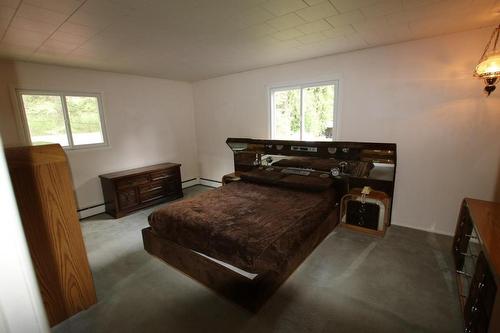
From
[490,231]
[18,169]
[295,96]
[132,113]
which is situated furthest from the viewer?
[132,113]

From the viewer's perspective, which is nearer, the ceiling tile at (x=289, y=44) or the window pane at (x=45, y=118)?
the ceiling tile at (x=289, y=44)

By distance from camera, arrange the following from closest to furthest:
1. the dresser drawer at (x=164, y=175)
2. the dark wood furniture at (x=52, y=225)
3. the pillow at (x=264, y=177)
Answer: the dark wood furniture at (x=52, y=225)
the pillow at (x=264, y=177)
the dresser drawer at (x=164, y=175)

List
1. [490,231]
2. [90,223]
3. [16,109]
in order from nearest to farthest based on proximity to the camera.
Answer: [490,231] < [16,109] < [90,223]

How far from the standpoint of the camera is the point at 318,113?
3.89 metres

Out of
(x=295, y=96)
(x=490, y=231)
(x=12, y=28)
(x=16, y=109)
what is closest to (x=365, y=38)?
(x=295, y=96)

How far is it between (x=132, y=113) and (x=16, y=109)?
5.41 feet

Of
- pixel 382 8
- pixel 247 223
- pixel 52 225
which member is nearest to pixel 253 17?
pixel 382 8

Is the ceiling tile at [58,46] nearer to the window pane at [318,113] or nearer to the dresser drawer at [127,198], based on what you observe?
the dresser drawer at [127,198]

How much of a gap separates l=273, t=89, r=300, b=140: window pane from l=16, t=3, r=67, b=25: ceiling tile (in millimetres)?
3159

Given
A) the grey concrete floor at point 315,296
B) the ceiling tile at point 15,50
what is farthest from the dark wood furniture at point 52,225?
the ceiling tile at point 15,50

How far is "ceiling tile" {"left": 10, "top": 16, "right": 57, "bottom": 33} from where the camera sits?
2.04 metres

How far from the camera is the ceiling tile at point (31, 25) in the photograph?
2043 millimetres

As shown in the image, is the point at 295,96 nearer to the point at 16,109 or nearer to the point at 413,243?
the point at 413,243

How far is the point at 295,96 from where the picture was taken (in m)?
4.09
